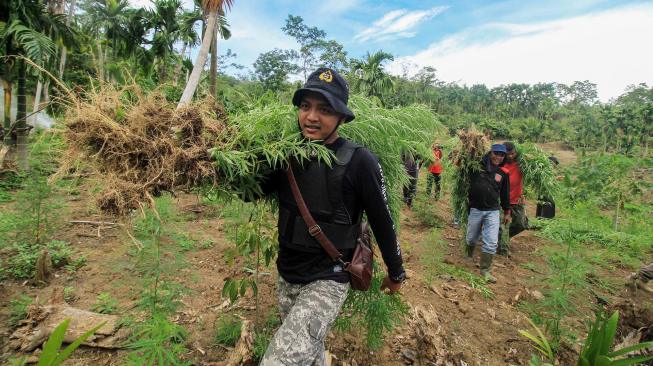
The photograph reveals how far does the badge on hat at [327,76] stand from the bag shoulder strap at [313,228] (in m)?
0.60

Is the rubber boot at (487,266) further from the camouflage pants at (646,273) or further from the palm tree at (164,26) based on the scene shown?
the palm tree at (164,26)

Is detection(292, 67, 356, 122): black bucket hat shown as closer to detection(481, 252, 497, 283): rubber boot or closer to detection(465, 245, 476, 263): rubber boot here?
detection(481, 252, 497, 283): rubber boot

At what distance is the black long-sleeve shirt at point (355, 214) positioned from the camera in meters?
2.15

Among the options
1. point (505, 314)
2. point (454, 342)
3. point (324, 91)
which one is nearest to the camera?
point (324, 91)

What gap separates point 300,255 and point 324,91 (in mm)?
1055

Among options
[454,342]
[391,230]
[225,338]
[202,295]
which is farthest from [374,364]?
[202,295]

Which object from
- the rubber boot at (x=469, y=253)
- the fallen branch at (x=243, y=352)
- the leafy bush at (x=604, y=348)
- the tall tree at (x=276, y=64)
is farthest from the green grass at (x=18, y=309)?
the tall tree at (x=276, y=64)

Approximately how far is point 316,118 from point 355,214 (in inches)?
26.6

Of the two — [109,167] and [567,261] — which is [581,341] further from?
[109,167]

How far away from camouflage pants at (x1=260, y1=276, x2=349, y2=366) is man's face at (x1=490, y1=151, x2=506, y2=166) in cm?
466

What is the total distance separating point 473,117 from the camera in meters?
52.4

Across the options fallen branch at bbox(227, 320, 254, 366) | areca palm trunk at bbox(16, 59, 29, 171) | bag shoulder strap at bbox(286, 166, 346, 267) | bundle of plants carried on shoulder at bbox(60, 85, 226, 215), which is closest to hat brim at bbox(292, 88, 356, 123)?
bag shoulder strap at bbox(286, 166, 346, 267)

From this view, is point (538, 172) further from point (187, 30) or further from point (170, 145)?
point (187, 30)

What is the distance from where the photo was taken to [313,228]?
214 cm
